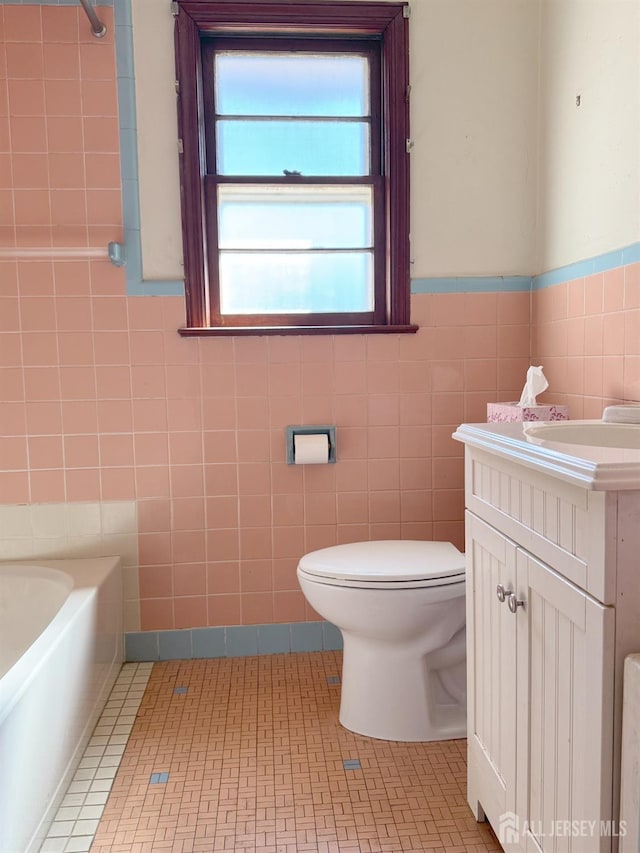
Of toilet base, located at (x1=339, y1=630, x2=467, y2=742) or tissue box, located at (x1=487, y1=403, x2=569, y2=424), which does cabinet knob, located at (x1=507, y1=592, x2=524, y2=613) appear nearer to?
toilet base, located at (x1=339, y1=630, x2=467, y2=742)

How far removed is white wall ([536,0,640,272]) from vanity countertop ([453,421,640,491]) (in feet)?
2.52

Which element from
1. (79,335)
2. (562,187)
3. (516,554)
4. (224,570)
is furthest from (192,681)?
(562,187)

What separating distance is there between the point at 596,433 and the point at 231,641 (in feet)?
4.92

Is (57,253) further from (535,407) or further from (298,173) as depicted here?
(535,407)

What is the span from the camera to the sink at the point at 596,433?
1.34 metres

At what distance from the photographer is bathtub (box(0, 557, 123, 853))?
4.08 ft

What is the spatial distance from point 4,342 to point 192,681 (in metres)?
1.27

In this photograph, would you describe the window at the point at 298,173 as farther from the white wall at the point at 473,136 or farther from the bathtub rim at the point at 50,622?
the bathtub rim at the point at 50,622

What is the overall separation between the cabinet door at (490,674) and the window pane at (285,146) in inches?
56.3

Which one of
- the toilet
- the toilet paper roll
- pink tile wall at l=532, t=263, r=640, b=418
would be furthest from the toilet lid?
pink tile wall at l=532, t=263, r=640, b=418

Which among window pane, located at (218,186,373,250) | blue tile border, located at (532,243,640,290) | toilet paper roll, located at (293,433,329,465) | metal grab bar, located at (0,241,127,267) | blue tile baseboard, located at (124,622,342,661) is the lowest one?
blue tile baseboard, located at (124,622,342,661)

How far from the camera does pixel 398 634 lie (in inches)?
68.3

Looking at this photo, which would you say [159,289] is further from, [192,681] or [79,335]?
[192,681]

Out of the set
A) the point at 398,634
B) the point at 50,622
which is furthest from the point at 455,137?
the point at 50,622
